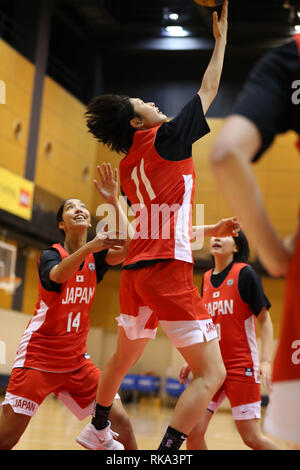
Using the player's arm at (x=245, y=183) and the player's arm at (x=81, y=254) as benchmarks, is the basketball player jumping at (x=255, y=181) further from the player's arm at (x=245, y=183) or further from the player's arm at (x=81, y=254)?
the player's arm at (x=81, y=254)

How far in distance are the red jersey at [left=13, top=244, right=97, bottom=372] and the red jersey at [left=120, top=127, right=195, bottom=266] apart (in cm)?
94

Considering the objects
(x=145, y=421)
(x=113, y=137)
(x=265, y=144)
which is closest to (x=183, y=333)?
(x=113, y=137)

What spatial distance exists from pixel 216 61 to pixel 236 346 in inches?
83.6

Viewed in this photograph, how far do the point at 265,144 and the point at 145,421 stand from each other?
869 cm

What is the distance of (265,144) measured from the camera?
4.76 feet

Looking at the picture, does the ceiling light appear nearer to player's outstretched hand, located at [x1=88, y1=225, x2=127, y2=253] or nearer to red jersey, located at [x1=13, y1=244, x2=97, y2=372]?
red jersey, located at [x1=13, y1=244, x2=97, y2=372]

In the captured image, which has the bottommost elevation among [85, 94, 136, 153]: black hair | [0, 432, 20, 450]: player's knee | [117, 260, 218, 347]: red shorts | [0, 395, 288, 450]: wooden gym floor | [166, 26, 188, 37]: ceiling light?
[0, 395, 288, 450]: wooden gym floor

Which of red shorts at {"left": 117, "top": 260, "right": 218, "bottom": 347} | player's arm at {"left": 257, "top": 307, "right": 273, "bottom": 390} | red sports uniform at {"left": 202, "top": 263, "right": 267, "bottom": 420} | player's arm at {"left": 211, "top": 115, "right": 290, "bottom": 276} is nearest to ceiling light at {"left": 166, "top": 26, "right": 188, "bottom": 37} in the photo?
red sports uniform at {"left": 202, "top": 263, "right": 267, "bottom": 420}

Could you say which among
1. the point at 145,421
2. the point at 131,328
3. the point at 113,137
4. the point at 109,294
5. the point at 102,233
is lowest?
the point at 145,421

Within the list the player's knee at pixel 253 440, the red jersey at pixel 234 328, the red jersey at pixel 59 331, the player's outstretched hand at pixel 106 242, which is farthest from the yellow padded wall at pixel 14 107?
the player's outstretched hand at pixel 106 242

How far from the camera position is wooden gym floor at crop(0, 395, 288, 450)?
6.09 metres

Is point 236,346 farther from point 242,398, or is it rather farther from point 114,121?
point 114,121

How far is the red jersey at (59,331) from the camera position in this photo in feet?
11.7
